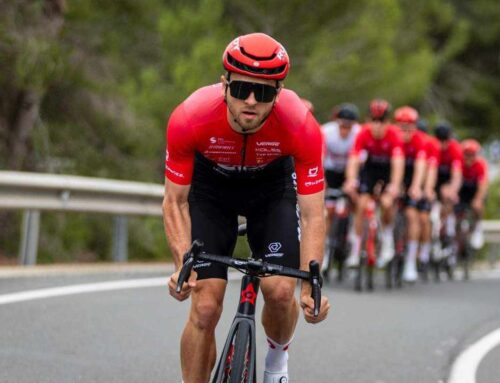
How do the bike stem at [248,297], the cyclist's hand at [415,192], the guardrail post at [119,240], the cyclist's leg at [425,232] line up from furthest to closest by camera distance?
1. the cyclist's leg at [425,232]
2. the cyclist's hand at [415,192]
3. the guardrail post at [119,240]
4. the bike stem at [248,297]

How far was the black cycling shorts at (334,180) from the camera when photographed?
14.5 metres

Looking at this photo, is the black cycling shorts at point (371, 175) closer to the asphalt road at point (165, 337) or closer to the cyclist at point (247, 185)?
the asphalt road at point (165, 337)

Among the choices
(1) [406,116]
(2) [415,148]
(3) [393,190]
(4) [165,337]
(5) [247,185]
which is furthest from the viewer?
(2) [415,148]

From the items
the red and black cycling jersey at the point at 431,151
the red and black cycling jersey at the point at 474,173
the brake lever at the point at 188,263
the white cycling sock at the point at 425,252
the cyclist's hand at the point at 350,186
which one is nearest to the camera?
the brake lever at the point at 188,263

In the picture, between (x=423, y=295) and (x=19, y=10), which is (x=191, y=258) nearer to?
(x=423, y=295)

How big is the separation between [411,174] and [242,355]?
426 inches

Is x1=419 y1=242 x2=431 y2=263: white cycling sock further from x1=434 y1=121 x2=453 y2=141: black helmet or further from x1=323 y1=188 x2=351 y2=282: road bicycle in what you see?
x1=323 y1=188 x2=351 y2=282: road bicycle

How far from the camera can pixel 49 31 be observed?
53.3ft

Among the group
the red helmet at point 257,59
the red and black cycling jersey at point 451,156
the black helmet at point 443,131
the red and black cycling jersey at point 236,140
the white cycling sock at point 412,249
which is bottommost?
the red and black cycling jersey at point 236,140

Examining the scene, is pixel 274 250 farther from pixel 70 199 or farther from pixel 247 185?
pixel 70 199

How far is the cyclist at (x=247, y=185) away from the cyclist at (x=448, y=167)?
1140cm

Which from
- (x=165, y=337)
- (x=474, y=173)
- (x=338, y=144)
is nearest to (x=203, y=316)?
(x=165, y=337)

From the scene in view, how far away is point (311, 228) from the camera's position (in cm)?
577

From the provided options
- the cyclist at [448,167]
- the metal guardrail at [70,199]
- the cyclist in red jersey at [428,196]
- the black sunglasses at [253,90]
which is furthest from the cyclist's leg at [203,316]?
the cyclist at [448,167]
